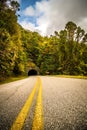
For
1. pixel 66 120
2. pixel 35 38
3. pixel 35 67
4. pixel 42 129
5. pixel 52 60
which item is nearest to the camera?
pixel 42 129

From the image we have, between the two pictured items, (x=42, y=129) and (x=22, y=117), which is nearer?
(x=42, y=129)

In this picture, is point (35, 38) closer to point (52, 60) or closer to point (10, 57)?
point (52, 60)

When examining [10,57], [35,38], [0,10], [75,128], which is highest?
[35,38]

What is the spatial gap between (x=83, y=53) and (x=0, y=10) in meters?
31.5

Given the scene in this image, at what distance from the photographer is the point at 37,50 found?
6938 centimetres

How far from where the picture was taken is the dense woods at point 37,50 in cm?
2141

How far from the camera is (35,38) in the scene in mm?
72625

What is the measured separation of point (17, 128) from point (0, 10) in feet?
74.5

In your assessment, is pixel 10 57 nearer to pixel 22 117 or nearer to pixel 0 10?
pixel 0 10

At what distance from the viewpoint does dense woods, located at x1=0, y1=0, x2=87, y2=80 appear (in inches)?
843

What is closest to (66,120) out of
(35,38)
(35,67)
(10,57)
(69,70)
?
(10,57)

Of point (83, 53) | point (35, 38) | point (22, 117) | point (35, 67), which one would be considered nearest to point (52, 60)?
point (35, 67)

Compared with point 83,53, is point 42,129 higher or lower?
lower

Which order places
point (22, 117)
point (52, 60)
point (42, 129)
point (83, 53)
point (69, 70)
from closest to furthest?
point (42, 129), point (22, 117), point (69, 70), point (83, 53), point (52, 60)
